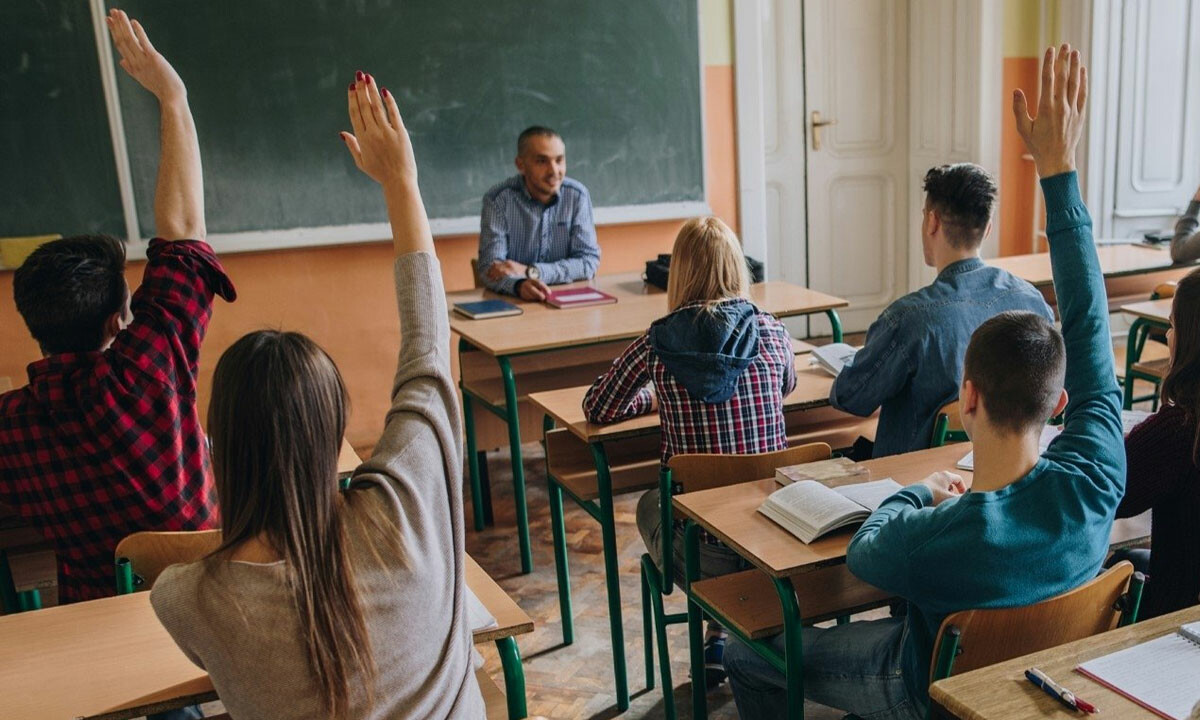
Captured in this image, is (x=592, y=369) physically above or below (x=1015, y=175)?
below

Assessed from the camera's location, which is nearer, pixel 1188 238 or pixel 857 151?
pixel 1188 238

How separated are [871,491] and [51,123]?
3949 millimetres

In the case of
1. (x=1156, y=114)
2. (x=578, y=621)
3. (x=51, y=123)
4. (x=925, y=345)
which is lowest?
(x=578, y=621)

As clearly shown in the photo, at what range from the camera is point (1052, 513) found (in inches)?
67.2

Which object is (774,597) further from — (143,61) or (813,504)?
(143,61)

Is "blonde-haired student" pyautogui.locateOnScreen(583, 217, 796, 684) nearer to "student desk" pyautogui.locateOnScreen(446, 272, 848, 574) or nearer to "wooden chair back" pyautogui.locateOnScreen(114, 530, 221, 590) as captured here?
"student desk" pyautogui.locateOnScreen(446, 272, 848, 574)

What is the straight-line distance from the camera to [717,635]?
3062 mm

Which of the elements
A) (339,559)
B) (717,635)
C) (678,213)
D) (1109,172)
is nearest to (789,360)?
(717,635)

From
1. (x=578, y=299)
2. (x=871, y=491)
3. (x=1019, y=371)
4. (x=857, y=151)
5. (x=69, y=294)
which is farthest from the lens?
(x=857, y=151)

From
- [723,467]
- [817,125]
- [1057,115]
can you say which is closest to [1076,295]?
[1057,115]

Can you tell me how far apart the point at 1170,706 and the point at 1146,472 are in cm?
78

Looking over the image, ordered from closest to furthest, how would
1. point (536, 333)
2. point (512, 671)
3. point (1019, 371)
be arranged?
point (1019, 371)
point (512, 671)
point (536, 333)

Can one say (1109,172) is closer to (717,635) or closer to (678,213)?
(678,213)

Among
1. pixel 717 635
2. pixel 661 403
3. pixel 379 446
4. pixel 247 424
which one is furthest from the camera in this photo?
pixel 717 635
